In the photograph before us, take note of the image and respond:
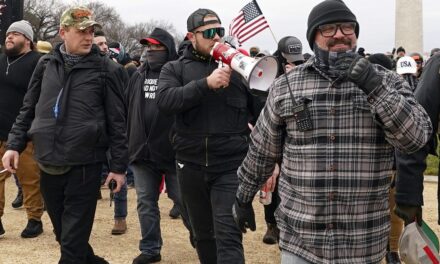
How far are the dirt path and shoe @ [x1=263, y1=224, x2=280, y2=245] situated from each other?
73 mm

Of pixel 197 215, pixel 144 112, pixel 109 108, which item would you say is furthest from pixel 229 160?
pixel 144 112

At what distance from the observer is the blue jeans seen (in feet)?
19.1

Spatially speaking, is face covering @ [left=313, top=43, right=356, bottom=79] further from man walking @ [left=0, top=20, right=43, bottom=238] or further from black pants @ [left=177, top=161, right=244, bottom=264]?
man walking @ [left=0, top=20, right=43, bottom=238]

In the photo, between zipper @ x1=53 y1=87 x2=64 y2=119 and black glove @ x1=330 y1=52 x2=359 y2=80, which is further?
zipper @ x1=53 y1=87 x2=64 y2=119

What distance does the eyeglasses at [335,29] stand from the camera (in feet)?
9.65

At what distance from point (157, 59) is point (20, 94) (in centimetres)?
217

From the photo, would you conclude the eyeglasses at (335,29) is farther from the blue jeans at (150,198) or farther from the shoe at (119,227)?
the shoe at (119,227)

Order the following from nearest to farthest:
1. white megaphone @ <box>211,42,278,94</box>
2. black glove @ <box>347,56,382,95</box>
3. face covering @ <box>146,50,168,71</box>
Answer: black glove @ <box>347,56,382,95</box>, white megaphone @ <box>211,42,278,94</box>, face covering @ <box>146,50,168,71</box>

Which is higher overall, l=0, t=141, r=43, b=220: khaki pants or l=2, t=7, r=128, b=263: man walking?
l=2, t=7, r=128, b=263: man walking

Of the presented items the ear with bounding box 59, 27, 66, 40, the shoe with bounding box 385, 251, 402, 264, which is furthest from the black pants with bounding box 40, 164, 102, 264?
the shoe with bounding box 385, 251, 402, 264

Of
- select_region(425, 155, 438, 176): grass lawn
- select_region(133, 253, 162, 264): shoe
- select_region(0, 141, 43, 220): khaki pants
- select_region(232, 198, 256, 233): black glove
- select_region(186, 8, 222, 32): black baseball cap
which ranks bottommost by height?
select_region(425, 155, 438, 176): grass lawn

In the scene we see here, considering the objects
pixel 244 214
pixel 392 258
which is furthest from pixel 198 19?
pixel 392 258

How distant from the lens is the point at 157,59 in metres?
5.97

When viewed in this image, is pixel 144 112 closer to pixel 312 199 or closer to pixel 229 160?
pixel 229 160
